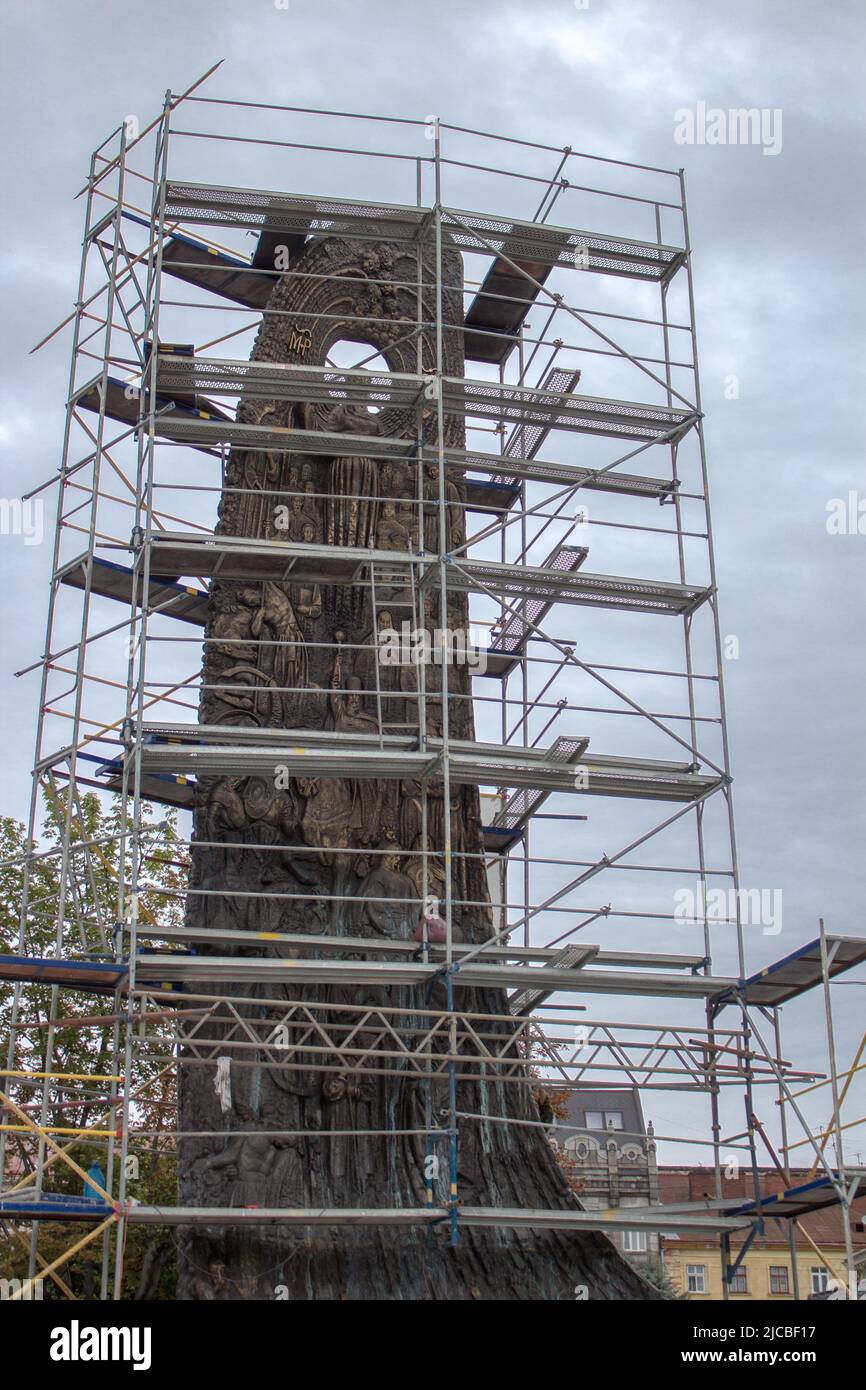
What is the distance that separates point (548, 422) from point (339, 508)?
8.44 ft

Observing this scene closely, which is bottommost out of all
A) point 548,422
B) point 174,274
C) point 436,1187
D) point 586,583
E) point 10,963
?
point 436,1187

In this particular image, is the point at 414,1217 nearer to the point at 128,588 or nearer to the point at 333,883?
the point at 333,883

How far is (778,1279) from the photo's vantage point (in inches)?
1781

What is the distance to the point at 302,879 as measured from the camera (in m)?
18.0

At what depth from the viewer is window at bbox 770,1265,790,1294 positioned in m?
44.9

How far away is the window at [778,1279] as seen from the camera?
147 ft

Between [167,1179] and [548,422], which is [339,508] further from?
[167,1179]

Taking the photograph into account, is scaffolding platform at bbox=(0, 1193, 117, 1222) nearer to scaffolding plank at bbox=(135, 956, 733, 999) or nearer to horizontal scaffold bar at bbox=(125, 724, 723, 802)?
scaffolding plank at bbox=(135, 956, 733, 999)

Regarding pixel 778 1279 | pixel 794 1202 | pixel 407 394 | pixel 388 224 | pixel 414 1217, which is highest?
pixel 388 224

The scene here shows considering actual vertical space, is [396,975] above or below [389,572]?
below

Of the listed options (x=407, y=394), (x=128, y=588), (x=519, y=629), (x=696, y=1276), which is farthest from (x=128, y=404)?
(x=696, y=1276)

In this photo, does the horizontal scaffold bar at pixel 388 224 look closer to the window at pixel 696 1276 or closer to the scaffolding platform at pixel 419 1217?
the scaffolding platform at pixel 419 1217

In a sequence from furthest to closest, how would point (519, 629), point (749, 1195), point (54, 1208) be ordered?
1. point (749, 1195)
2. point (519, 629)
3. point (54, 1208)
